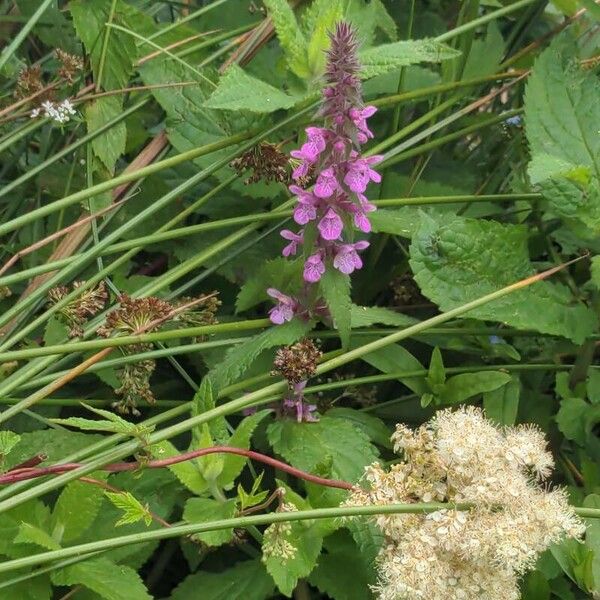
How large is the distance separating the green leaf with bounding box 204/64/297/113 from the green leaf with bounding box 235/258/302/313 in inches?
7.4

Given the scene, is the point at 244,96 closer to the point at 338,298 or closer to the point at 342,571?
the point at 338,298

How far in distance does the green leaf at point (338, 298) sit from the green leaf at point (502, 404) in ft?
0.59

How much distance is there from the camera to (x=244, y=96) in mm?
1031

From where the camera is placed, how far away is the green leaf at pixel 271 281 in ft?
3.58

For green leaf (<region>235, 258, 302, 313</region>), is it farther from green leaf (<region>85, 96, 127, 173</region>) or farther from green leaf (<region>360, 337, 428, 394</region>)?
green leaf (<region>85, 96, 127, 173</region>)

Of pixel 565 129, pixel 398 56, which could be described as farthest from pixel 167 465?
pixel 565 129

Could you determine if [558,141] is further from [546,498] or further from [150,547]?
[150,547]

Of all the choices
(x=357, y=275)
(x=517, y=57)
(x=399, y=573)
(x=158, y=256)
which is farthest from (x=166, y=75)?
(x=399, y=573)

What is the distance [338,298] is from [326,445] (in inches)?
6.4

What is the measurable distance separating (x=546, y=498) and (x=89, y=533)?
477mm

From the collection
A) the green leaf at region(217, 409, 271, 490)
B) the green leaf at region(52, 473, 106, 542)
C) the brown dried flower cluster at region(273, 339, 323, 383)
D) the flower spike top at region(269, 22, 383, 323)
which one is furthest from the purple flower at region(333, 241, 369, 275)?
the green leaf at region(52, 473, 106, 542)

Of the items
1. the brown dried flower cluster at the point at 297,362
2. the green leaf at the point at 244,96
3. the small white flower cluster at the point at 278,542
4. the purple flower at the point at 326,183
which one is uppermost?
the green leaf at the point at 244,96

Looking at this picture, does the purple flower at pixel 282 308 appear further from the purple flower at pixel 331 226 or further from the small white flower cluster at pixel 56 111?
the small white flower cluster at pixel 56 111

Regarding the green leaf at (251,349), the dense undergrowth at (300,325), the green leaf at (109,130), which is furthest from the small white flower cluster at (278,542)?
the green leaf at (109,130)
